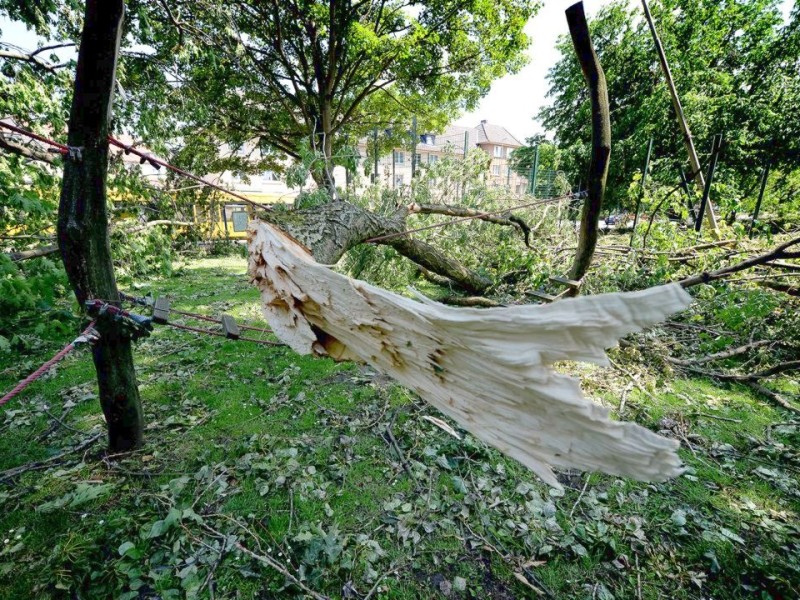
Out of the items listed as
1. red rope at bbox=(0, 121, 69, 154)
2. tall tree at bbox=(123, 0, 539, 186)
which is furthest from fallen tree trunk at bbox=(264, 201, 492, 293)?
tall tree at bbox=(123, 0, 539, 186)

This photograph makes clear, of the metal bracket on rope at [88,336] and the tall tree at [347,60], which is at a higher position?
the tall tree at [347,60]

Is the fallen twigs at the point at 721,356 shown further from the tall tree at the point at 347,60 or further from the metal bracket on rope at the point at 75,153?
the tall tree at the point at 347,60

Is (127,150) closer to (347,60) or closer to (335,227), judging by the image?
(335,227)

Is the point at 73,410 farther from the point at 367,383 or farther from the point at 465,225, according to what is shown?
the point at 465,225

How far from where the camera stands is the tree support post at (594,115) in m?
2.00

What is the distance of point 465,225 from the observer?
629 cm

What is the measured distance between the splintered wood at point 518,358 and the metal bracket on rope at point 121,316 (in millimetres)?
1172

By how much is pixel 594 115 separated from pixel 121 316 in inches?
128

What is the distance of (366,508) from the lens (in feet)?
7.15

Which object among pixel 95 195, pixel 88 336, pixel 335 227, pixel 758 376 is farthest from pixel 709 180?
pixel 88 336

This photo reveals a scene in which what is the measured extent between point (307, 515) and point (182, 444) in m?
1.26

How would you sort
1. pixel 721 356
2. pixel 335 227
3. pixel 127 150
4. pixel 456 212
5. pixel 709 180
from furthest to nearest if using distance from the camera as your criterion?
1. pixel 456 212
2. pixel 709 180
3. pixel 721 356
4. pixel 335 227
5. pixel 127 150

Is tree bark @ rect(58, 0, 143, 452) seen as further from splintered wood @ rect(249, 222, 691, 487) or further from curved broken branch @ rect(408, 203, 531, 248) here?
curved broken branch @ rect(408, 203, 531, 248)

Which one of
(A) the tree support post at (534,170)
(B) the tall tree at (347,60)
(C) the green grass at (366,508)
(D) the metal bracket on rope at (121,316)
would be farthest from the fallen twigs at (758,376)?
(B) the tall tree at (347,60)
